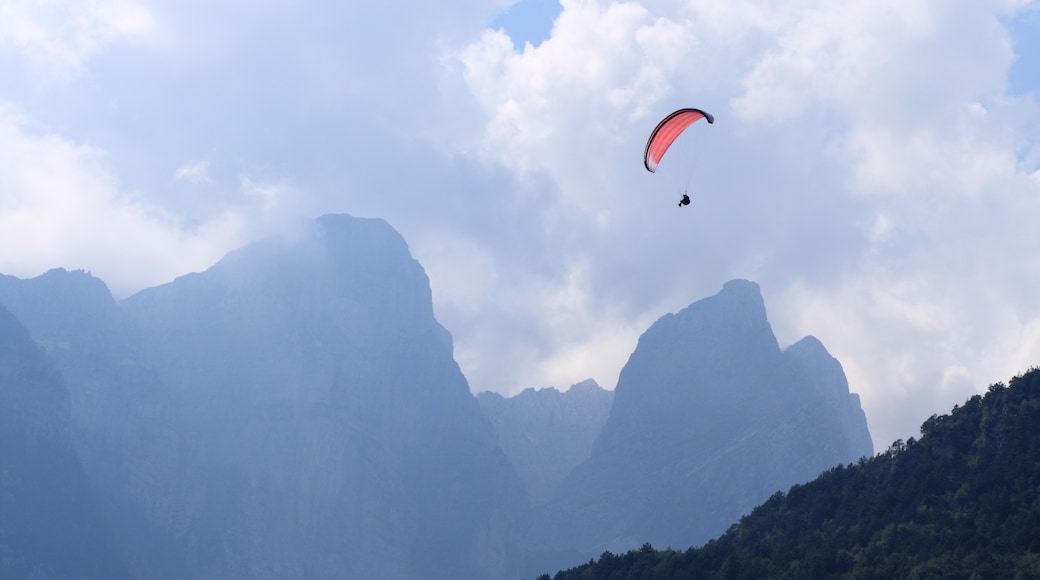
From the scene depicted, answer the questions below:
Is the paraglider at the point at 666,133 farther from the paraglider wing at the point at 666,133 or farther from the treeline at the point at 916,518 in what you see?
the treeline at the point at 916,518

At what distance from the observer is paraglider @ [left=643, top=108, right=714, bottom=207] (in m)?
74.1

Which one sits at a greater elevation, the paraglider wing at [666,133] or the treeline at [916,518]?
the paraglider wing at [666,133]

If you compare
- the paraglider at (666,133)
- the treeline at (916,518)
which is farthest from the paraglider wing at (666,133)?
the treeline at (916,518)

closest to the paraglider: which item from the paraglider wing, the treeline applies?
the paraglider wing

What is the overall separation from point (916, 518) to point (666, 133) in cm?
4618

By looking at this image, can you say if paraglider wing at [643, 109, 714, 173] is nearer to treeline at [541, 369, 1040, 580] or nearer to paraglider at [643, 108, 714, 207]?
paraglider at [643, 108, 714, 207]

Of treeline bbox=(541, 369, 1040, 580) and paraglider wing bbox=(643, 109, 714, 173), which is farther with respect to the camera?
treeline bbox=(541, 369, 1040, 580)

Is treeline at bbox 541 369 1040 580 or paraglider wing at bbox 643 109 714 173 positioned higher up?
paraglider wing at bbox 643 109 714 173

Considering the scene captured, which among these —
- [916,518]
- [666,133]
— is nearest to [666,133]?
[666,133]

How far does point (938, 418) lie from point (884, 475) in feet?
28.2

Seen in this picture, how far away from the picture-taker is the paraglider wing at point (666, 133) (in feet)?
243

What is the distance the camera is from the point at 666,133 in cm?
7619

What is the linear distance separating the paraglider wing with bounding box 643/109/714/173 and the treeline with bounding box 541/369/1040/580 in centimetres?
3590

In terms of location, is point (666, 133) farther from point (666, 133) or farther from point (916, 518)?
point (916, 518)
